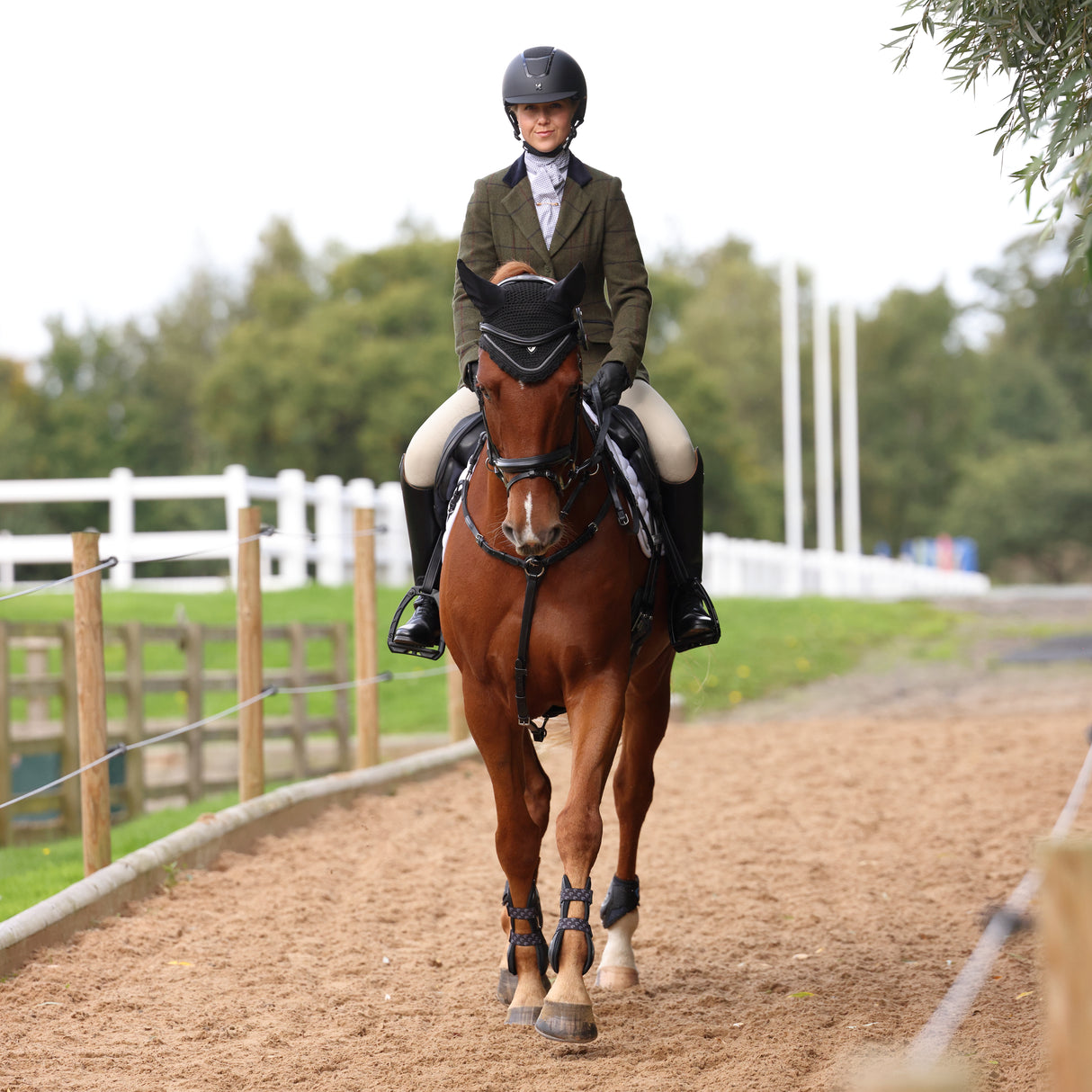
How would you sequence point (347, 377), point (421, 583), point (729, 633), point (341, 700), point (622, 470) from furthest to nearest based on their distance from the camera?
point (347, 377) < point (729, 633) < point (341, 700) < point (421, 583) < point (622, 470)

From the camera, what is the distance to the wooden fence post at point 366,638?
32.8 ft

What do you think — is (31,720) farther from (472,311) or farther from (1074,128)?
(1074,128)

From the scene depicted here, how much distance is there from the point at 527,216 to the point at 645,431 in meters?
0.96

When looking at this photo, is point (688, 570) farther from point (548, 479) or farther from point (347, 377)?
point (347, 377)

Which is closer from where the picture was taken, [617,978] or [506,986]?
[506,986]

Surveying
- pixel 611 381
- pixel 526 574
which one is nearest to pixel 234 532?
pixel 611 381

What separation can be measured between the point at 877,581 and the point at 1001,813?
25.1 meters

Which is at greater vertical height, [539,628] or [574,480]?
[574,480]

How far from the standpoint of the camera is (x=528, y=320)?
14.8 feet

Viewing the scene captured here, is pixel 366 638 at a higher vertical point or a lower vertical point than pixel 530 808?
higher

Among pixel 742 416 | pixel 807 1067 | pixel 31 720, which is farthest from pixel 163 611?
pixel 742 416

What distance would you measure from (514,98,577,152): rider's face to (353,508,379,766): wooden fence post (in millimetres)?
4798

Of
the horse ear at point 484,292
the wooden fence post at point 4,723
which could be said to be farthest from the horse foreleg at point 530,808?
the wooden fence post at point 4,723

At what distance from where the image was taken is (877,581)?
1314 inches
